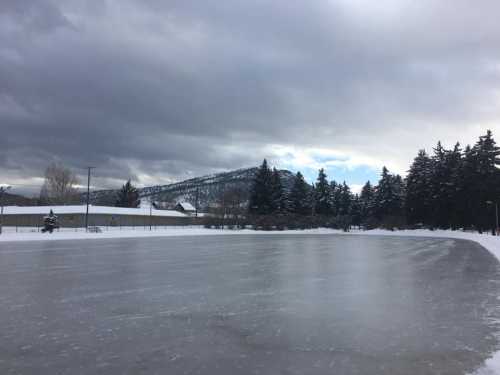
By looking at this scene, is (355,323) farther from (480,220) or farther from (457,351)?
(480,220)

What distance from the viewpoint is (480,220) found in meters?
68.6

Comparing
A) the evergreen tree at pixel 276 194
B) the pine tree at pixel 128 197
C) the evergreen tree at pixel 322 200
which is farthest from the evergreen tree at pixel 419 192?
the pine tree at pixel 128 197

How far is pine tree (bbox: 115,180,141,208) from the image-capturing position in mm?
114475

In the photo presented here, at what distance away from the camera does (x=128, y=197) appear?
115m

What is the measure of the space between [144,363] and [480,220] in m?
74.3

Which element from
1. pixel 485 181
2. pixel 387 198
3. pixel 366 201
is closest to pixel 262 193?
pixel 387 198

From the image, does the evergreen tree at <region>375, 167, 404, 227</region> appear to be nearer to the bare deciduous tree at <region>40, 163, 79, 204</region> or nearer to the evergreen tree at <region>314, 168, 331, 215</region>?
the evergreen tree at <region>314, 168, 331, 215</region>

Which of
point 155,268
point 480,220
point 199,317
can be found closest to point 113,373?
point 199,317

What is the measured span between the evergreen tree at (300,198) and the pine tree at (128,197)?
45.8 meters

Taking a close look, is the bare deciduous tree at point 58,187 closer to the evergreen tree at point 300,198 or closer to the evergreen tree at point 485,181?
the evergreen tree at point 300,198

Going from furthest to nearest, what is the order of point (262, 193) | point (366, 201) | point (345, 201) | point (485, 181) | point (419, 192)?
point (345, 201)
point (366, 201)
point (262, 193)
point (419, 192)
point (485, 181)

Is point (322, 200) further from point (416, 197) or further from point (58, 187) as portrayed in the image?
point (58, 187)

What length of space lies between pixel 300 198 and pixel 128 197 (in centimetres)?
4820

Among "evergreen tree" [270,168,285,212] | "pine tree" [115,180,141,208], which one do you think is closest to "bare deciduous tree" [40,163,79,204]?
"pine tree" [115,180,141,208]
